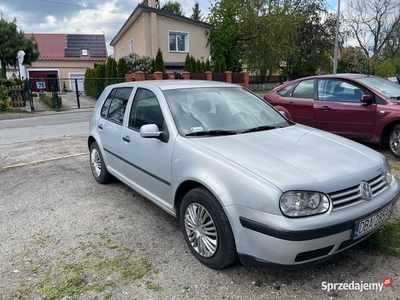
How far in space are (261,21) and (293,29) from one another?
3236 mm

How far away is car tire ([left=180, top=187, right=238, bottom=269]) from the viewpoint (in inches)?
96.1

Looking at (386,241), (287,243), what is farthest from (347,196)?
(386,241)

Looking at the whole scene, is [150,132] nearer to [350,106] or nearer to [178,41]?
[350,106]

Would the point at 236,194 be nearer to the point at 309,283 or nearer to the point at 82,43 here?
the point at 309,283

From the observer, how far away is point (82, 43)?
1550 inches

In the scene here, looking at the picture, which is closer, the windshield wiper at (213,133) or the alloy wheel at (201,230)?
the alloy wheel at (201,230)

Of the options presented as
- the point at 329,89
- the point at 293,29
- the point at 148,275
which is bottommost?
Result: the point at 148,275

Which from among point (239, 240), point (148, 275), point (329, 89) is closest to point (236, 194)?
point (239, 240)

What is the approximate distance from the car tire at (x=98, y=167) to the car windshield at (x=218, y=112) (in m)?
1.77

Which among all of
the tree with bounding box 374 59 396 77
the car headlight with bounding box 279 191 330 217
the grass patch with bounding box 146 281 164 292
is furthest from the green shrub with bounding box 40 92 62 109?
the tree with bounding box 374 59 396 77

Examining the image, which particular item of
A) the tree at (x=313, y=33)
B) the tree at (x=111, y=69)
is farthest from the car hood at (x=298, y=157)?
the tree at (x=313, y=33)

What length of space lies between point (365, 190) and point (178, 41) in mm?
25640

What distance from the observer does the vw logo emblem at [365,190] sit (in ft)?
7.86

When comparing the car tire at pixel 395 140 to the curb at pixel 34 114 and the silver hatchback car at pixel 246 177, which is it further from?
the curb at pixel 34 114
